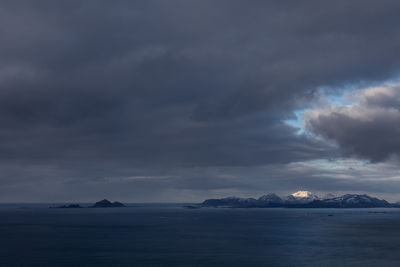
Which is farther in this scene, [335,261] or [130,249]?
[130,249]

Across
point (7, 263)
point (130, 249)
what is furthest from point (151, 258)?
point (7, 263)

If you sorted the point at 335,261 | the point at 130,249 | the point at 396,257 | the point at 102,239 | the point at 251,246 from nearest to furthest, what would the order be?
1. the point at 335,261
2. the point at 396,257
3. the point at 130,249
4. the point at 251,246
5. the point at 102,239

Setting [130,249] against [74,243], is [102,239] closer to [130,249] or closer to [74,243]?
[74,243]

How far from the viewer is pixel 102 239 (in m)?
152

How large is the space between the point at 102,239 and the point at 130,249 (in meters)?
32.4

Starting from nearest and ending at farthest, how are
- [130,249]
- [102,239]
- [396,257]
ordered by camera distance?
[396,257], [130,249], [102,239]

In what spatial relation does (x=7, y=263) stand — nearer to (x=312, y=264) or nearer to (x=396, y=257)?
(x=312, y=264)

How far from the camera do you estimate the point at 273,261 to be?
105 metres

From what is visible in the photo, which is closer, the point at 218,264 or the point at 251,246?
the point at 218,264

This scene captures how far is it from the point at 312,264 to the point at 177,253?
39065 mm

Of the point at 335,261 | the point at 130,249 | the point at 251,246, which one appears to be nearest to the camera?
the point at 335,261

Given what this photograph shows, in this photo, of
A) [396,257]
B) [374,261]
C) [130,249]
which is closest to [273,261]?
[374,261]

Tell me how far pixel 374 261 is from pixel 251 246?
4143 cm

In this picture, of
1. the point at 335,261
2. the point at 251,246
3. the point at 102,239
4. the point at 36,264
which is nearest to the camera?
the point at 36,264
